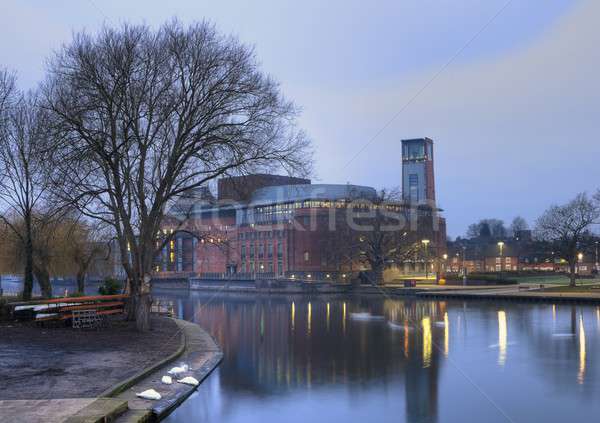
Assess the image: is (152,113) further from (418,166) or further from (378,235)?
(418,166)

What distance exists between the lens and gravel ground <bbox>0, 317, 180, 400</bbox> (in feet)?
57.0

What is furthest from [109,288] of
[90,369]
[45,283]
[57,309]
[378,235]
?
[378,235]

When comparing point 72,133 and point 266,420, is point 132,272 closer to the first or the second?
point 72,133

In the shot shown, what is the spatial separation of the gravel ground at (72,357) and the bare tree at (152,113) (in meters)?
3.27

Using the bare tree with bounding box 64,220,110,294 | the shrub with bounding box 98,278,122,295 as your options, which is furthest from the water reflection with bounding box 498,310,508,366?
the bare tree with bounding box 64,220,110,294

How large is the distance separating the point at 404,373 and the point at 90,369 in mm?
11862

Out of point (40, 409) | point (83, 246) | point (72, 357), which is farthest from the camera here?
point (83, 246)

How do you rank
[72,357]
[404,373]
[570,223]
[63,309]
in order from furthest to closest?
[570,223], [63,309], [404,373], [72,357]

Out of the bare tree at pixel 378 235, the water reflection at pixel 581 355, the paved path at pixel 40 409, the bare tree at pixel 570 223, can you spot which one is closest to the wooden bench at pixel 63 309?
the paved path at pixel 40 409

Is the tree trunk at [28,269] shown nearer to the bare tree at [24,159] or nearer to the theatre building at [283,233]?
the bare tree at [24,159]

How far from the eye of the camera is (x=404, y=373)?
23.2 metres

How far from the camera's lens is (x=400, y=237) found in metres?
88.0

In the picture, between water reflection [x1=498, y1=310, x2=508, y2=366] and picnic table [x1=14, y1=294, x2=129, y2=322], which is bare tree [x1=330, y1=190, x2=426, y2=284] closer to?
water reflection [x1=498, y1=310, x2=508, y2=366]

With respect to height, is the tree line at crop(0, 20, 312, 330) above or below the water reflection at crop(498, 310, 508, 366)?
above
